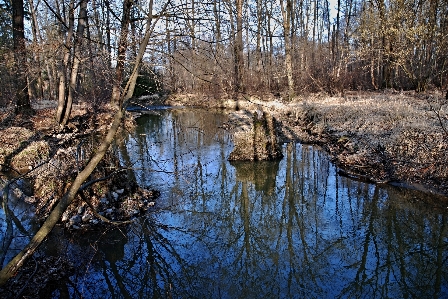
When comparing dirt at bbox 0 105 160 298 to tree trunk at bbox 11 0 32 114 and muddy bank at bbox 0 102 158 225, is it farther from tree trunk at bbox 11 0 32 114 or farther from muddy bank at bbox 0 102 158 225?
tree trunk at bbox 11 0 32 114

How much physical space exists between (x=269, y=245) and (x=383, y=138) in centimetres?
573

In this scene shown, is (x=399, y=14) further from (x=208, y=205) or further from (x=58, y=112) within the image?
(x=58, y=112)

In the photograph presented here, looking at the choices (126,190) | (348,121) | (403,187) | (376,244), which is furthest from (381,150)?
(126,190)

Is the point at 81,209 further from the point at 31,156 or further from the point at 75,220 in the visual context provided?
the point at 31,156

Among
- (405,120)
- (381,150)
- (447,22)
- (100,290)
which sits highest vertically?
(447,22)

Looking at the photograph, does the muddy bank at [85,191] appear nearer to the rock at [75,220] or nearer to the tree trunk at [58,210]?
the rock at [75,220]

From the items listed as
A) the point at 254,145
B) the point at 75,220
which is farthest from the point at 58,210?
the point at 254,145

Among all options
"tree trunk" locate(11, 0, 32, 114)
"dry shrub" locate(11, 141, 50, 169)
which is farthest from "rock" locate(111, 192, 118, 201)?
"tree trunk" locate(11, 0, 32, 114)

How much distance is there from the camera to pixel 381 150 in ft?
29.6

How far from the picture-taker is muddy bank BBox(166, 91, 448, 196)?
766 cm

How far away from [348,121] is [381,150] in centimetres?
343

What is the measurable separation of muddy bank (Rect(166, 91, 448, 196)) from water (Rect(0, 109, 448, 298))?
2.21ft

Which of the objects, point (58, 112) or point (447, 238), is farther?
point (58, 112)

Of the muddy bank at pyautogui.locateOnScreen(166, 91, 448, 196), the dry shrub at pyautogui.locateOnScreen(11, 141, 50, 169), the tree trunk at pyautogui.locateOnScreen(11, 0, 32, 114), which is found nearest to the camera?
the muddy bank at pyautogui.locateOnScreen(166, 91, 448, 196)
